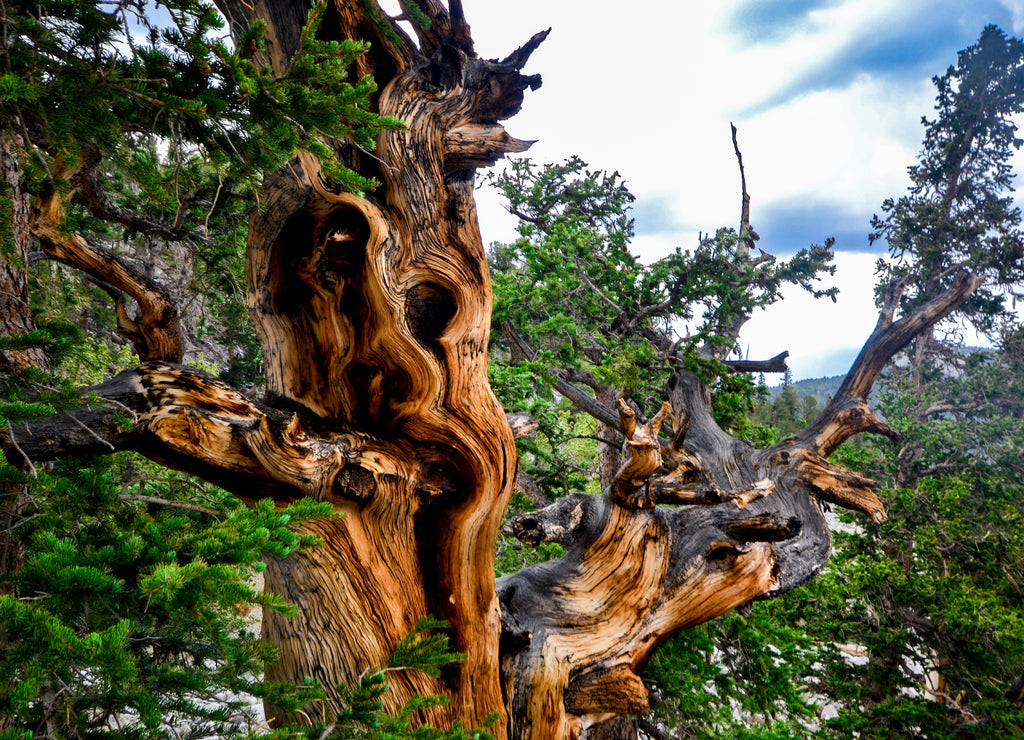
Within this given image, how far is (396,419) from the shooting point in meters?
3.54

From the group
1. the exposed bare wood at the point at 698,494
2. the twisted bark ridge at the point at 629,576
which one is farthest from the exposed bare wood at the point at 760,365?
the exposed bare wood at the point at 698,494

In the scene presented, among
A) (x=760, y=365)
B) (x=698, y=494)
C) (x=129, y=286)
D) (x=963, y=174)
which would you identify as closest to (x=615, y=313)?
(x=760, y=365)

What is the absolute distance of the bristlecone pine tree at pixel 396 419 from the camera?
9.96ft

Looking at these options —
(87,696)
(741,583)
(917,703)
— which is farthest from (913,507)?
(87,696)

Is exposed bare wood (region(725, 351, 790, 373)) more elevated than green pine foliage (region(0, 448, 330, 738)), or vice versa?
exposed bare wood (region(725, 351, 790, 373))

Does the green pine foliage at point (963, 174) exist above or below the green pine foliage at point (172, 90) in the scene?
above

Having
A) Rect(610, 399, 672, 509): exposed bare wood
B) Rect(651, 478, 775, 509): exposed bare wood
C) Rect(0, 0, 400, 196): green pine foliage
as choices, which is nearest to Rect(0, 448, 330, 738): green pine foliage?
Rect(0, 0, 400, 196): green pine foliage

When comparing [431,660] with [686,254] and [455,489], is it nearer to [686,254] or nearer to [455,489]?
[455,489]

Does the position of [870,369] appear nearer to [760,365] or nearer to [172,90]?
[760,365]

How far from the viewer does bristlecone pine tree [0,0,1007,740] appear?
120 inches

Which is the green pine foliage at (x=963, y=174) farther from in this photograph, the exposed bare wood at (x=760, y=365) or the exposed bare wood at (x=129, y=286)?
the exposed bare wood at (x=129, y=286)

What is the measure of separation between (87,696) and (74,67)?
2.41 m

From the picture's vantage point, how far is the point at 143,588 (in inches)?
62.4

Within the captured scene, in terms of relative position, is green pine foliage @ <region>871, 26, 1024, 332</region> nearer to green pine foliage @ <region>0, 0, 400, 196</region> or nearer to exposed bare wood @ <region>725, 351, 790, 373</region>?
exposed bare wood @ <region>725, 351, 790, 373</region>
